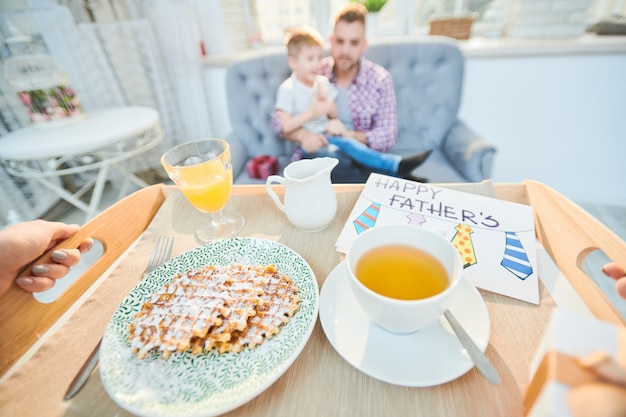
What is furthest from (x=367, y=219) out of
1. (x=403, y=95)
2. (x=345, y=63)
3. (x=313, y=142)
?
(x=403, y=95)

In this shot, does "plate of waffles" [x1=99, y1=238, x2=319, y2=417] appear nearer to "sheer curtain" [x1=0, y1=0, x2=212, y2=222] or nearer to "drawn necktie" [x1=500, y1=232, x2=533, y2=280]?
"drawn necktie" [x1=500, y1=232, x2=533, y2=280]

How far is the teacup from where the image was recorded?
37 centimetres

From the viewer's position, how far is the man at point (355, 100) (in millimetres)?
1351

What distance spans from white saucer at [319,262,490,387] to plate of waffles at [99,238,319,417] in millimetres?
40

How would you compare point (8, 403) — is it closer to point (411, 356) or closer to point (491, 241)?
point (411, 356)

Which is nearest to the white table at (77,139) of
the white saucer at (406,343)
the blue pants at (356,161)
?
the blue pants at (356,161)

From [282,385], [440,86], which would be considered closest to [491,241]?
[282,385]

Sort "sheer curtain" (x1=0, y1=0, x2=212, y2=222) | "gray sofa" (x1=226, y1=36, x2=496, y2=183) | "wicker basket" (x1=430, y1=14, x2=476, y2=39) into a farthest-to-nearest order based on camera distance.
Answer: "wicker basket" (x1=430, y1=14, x2=476, y2=39)
"sheer curtain" (x1=0, y1=0, x2=212, y2=222)
"gray sofa" (x1=226, y1=36, x2=496, y2=183)

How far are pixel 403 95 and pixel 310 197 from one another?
51.0 inches

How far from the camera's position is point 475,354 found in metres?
0.36

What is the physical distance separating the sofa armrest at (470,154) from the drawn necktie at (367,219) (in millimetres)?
760

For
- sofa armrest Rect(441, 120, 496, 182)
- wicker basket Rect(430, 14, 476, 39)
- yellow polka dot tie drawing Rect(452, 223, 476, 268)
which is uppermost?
wicker basket Rect(430, 14, 476, 39)

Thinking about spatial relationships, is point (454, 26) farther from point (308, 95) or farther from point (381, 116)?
point (308, 95)

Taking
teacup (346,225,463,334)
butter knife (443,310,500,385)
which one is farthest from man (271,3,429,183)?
butter knife (443,310,500,385)
